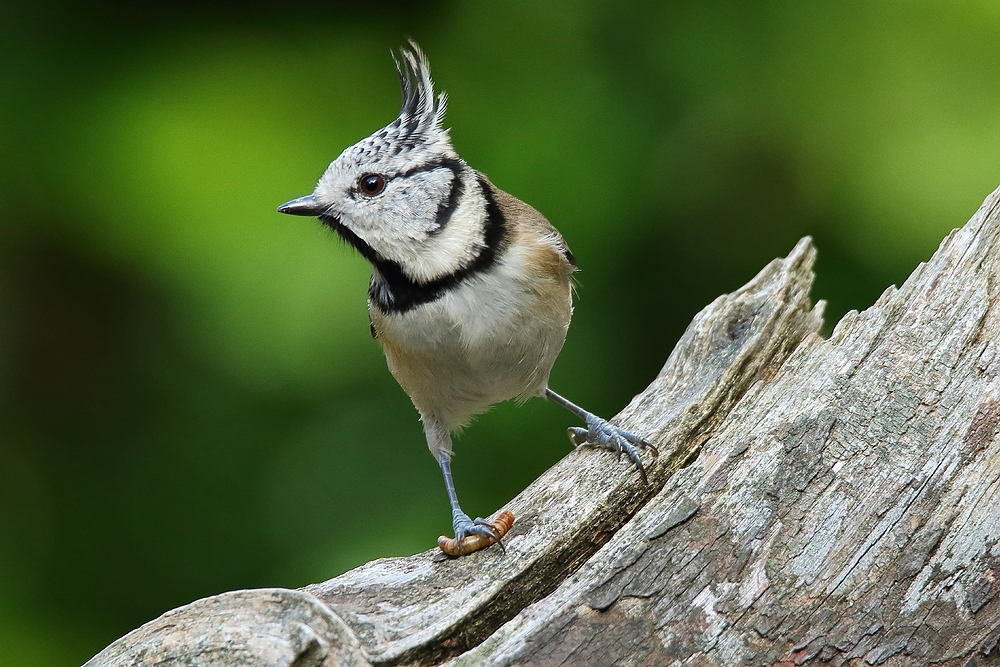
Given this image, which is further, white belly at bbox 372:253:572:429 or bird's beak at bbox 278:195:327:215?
bird's beak at bbox 278:195:327:215

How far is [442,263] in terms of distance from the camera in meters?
3.01

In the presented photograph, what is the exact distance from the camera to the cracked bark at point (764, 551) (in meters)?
2.21

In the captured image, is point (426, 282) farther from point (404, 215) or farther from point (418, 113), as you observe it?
point (418, 113)

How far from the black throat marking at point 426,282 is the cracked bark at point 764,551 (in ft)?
2.31

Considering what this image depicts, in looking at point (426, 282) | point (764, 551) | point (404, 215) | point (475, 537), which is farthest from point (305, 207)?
point (764, 551)

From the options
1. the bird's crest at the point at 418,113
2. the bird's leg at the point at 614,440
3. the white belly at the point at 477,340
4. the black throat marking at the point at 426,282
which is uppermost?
the bird's crest at the point at 418,113

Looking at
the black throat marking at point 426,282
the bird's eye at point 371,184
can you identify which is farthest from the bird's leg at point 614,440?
the bird's eye at point 371,184

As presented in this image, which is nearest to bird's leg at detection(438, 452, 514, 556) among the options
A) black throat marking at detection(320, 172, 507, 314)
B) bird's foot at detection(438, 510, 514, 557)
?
bird's foot at detection(438, 510, 514, 557)

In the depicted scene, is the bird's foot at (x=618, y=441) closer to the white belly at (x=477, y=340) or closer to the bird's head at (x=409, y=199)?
the white belly at (x=477, y=340)

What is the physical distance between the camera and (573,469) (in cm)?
295

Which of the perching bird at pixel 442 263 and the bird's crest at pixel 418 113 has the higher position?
the bird's crest at pixel 418 113

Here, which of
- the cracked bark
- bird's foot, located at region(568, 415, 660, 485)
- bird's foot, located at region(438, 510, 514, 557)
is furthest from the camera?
bird's foot, located at region(568, 415, 660, 485)

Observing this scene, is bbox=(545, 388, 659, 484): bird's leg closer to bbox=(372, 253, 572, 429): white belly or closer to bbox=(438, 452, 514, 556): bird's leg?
bbox=(372, 253, 572, 429): white belly

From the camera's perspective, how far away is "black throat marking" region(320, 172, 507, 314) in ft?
9.84
